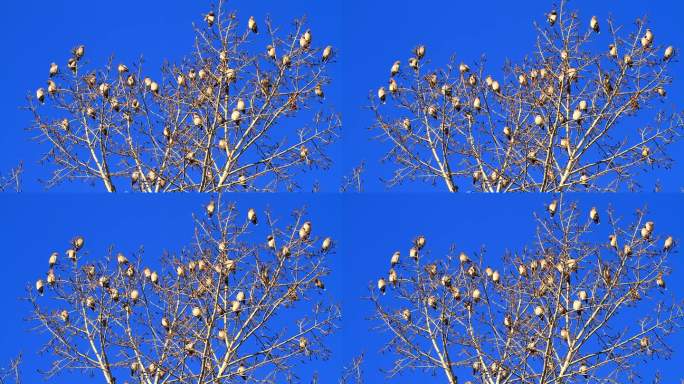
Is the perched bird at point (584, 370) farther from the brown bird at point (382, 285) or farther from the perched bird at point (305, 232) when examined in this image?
the perched bird at point (305, 232)

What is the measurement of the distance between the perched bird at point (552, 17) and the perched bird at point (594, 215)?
2.29m

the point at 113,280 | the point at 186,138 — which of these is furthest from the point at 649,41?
the point at 113,280

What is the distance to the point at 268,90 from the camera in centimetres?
1591

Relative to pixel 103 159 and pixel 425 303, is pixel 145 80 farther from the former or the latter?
pixel 425 303

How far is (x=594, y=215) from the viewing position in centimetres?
1507

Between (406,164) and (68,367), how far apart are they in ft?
12.7

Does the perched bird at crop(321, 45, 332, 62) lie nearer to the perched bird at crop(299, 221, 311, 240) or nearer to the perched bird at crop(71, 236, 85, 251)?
the perched bird at crop(299, 221, 311, 240)

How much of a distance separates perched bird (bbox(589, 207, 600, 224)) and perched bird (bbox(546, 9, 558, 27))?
2.29 m

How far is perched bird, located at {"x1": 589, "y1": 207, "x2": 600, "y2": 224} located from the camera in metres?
15.1

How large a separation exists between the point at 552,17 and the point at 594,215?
2.45 m

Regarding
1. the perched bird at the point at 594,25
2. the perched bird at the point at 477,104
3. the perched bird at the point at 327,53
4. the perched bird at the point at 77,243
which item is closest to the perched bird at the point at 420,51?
the perched bird at the point at 477,104

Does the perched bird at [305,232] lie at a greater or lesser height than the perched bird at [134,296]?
greater

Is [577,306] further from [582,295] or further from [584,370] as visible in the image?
[584,370]

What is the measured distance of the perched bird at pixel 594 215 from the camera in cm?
1505
